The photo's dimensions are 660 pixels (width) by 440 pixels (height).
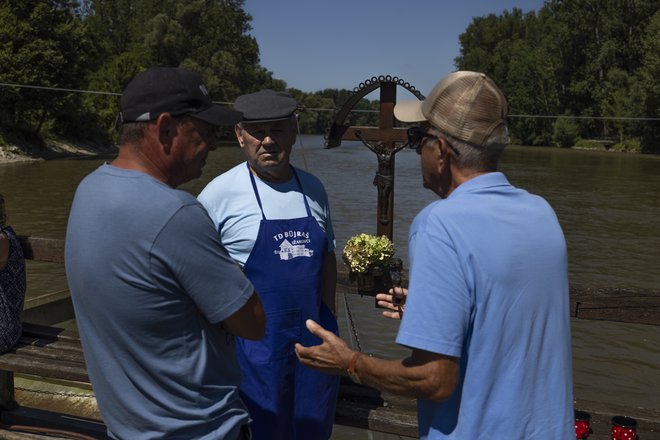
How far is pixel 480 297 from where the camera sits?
170 cm

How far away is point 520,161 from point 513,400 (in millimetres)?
47819

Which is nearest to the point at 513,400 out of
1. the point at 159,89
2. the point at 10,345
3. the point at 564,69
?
the point at 159,89

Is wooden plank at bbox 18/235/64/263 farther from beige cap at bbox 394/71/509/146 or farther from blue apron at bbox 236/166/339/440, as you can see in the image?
beige cap at bbox 394/71/509/146

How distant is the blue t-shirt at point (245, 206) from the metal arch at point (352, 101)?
3.01 meters

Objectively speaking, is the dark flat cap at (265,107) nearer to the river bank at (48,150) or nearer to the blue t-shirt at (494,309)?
the blue t-shirt at (494,309)

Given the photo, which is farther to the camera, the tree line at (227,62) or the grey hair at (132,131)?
the tree line at (227,62)

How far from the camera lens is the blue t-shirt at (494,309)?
1.69 m

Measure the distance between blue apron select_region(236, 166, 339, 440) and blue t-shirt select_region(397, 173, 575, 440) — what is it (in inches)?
47.8

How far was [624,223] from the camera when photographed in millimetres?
20891

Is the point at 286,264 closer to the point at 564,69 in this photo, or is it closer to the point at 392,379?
the point at 392,379

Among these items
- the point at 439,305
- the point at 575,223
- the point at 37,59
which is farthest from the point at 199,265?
the point at 37,59

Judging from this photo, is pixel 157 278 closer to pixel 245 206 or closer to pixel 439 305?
pixel 439 305

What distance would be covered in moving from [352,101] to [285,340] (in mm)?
3647

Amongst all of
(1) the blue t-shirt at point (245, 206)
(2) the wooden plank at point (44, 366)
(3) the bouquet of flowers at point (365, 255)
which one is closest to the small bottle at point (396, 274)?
(3) the bouquet of flowers at point (365, 255)
